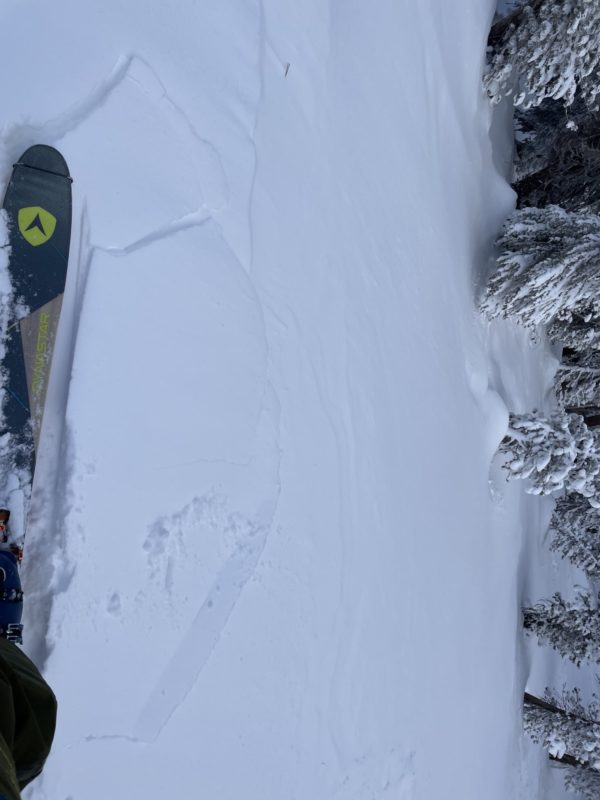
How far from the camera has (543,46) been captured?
9078 mm

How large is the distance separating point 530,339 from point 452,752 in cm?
714

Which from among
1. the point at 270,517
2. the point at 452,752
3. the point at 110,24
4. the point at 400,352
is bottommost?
the point at 452,752

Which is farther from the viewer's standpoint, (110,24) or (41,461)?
(110,24)

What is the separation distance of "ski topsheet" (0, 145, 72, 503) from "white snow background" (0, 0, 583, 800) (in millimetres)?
127

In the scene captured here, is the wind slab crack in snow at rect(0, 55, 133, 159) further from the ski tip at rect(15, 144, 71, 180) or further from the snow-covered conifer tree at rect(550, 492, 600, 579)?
the snow-covered conifer tree at rect(550, 492, 600, 579)

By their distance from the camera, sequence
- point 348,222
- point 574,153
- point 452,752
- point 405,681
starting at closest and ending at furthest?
point 348,222, point 405,681, point 452,752, point 574,153

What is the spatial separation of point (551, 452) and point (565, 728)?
4.31 metres

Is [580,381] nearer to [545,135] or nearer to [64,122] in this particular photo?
[545,135]

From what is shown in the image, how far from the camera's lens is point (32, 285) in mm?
4355

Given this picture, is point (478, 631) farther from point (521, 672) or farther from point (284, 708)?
point (284, 708)

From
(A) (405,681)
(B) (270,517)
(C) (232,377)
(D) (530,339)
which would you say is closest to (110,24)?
(C) (232,377)

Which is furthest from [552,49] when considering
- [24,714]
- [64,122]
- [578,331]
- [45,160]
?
[24,714]

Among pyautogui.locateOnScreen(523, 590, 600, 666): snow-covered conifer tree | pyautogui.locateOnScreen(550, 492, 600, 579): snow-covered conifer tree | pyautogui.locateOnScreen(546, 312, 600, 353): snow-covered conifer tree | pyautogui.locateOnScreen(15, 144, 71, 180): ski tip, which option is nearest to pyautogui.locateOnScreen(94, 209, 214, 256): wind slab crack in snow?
pyautogui.locateOnScreen(15, 144, 71, 180): ski tip

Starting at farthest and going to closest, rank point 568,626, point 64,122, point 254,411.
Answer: point 568,626, point 254,411, point 64,122
